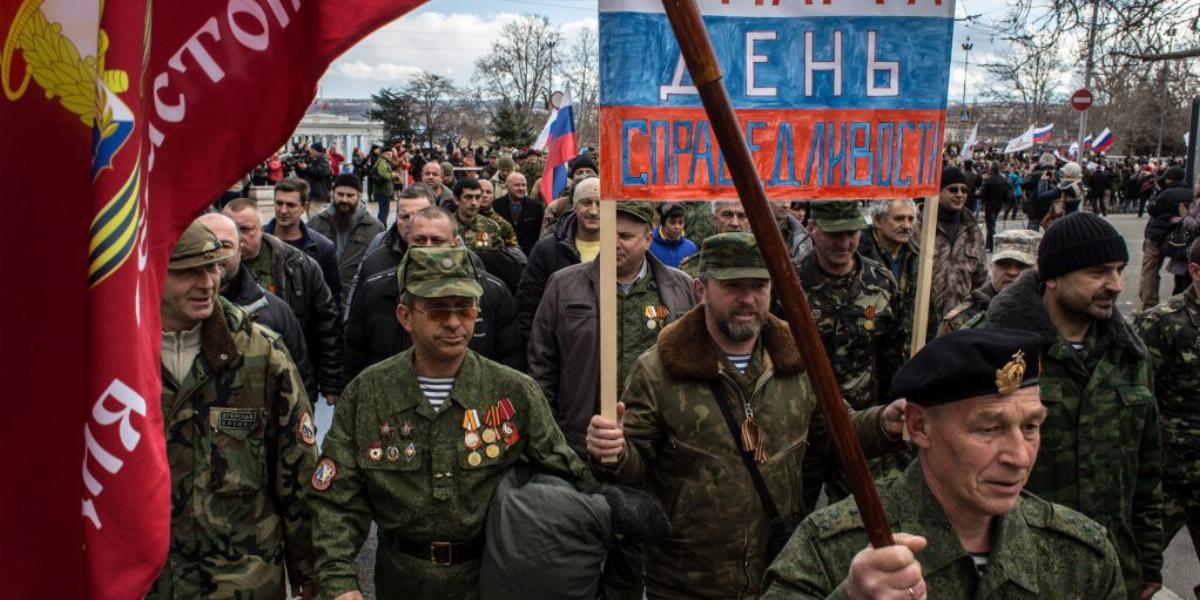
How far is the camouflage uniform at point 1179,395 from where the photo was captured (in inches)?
195

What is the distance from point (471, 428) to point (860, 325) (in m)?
2.44

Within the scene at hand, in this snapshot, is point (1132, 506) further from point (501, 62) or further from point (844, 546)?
Result: point (501, 62)

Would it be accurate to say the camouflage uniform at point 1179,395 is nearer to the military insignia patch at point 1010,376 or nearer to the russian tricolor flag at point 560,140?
the military insignia patch at point 1010,376

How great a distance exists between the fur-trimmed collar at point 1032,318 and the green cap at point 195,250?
308 cm

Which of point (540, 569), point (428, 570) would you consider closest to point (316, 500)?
point (428, 570)

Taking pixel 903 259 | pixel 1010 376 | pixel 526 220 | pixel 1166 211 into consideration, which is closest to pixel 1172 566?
pixel 903 259

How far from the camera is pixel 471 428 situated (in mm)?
3770

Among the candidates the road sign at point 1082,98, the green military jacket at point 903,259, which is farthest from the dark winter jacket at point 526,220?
the road sign at point 1082,98

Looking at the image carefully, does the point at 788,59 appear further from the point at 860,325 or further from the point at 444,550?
the point at 860,325

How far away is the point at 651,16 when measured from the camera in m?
3.31

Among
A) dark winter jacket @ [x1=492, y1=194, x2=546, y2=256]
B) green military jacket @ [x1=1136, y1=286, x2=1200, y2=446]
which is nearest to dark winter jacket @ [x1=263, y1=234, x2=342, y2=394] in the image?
green military jacket @ [x1=1136, y1=286, x2=1200, y2=446]

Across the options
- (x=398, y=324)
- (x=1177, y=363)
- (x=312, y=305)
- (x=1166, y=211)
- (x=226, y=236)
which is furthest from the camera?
(x=1166, y=211)

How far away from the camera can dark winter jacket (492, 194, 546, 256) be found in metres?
11.7

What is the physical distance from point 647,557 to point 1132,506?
79.1 inches
